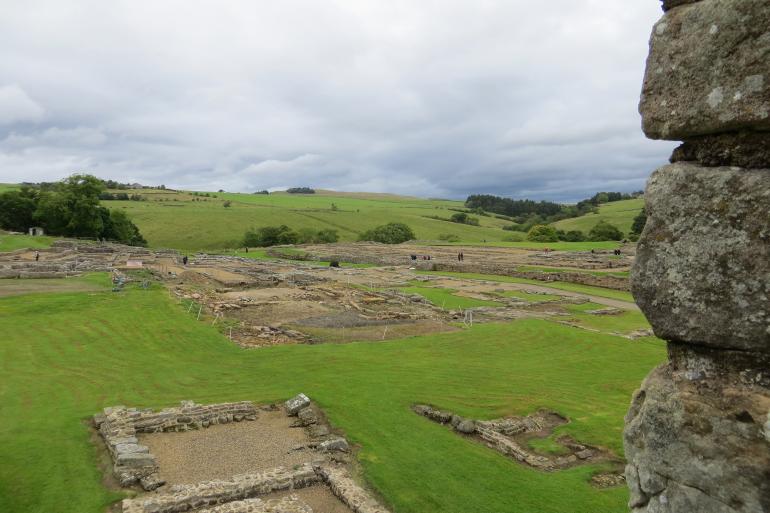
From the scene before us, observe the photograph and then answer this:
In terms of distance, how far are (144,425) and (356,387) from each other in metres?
6.19

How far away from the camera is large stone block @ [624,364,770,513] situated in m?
3.50

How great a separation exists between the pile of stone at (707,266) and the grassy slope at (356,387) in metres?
7.16

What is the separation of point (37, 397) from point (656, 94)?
18082 mm

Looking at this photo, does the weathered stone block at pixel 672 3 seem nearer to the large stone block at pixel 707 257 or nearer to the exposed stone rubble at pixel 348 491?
the large stone block at pixel 707 257

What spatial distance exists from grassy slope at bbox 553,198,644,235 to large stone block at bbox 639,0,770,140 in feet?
345

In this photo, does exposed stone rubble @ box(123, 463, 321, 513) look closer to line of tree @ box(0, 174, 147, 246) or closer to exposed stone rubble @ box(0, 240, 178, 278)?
exposed stone rubble @ box(0, 240, 178, 278)

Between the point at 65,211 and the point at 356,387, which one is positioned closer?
the point at 356,387

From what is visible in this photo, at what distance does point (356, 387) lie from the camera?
16859 mm

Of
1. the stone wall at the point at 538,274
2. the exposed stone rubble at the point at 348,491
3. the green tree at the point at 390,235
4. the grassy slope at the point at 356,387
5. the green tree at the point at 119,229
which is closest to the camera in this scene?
the exposed stone rubble at the point at 348,491

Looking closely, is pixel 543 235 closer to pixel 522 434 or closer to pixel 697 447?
pixel 522 434

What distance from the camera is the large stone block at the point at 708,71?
3.53 metres

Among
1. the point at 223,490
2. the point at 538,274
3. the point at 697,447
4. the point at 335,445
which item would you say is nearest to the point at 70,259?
the point at 538,274

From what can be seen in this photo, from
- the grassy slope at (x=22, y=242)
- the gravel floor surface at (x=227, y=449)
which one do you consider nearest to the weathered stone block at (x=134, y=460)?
the gravel floor surface at (x=227, y=449)

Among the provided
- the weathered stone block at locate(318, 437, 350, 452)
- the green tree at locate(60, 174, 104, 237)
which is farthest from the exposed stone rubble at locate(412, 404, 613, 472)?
the green tree at locate(60, 174, 104, 237)
